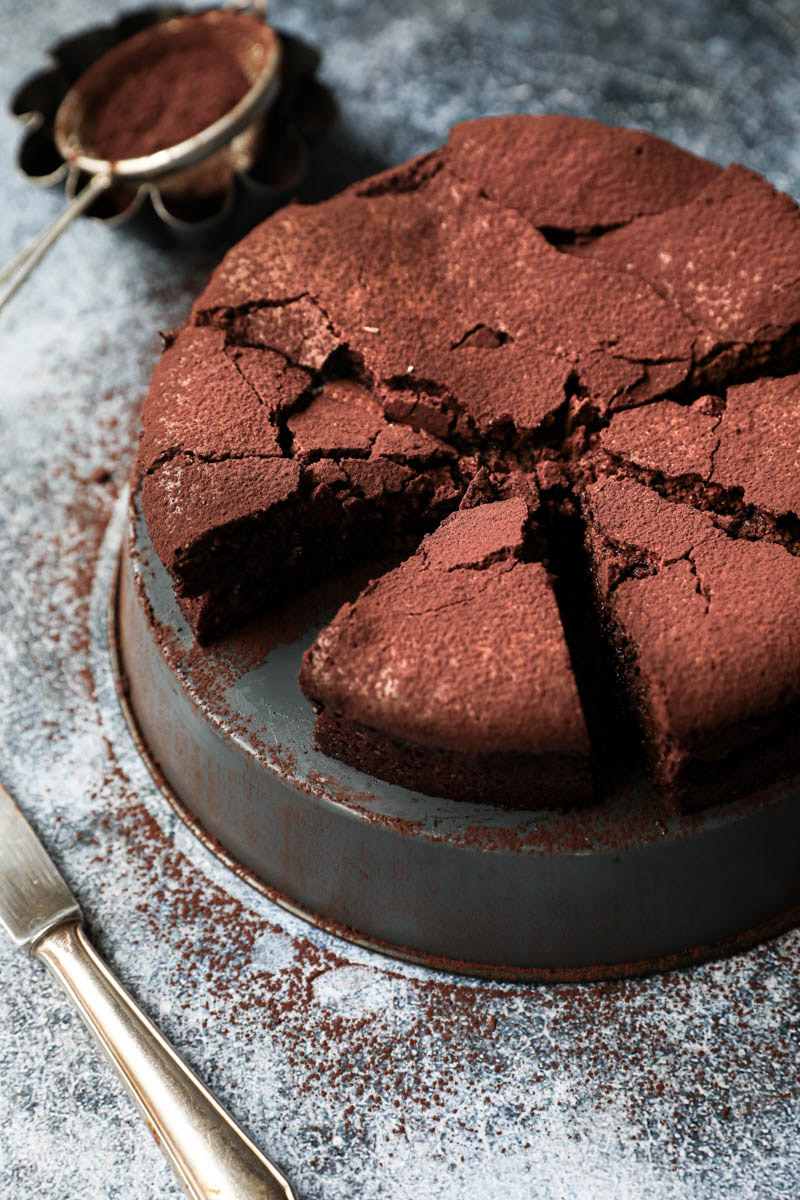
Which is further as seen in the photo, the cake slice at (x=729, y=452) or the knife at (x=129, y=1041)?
the cake slice at (x=729, y=452)

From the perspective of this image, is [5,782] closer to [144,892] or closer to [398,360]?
[144,892]

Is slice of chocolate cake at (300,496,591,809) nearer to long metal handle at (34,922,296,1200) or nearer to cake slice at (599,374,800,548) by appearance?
cake slice at (599,374,800,548)

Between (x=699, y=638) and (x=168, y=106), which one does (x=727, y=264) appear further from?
(x=168, y=106)

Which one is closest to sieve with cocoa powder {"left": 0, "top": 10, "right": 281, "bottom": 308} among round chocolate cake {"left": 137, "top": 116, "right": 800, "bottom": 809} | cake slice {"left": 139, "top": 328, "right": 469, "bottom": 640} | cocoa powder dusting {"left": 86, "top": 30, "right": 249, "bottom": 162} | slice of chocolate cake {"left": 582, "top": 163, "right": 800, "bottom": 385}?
cocoa powder dusting {"left": 86, "top": 30, "right": 249, "bottom": 162}

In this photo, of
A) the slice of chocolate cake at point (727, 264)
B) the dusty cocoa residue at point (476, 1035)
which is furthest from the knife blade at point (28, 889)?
the slice of chocolate cake at point (727, 264)

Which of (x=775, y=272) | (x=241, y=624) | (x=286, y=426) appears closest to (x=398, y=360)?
(x=286, y=426)

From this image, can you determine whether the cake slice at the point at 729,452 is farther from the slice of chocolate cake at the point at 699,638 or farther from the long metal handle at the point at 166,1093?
the long metal handle at the point at 166,1093

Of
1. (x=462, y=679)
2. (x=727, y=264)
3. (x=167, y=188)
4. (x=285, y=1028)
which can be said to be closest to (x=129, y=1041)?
(x=285, y=1028)
